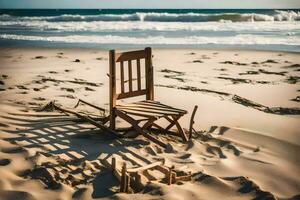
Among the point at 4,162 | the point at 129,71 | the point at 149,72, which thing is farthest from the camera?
the point at 149,72

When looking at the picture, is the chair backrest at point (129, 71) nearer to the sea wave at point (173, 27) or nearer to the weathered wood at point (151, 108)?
the weathered wood at point (151, 108)

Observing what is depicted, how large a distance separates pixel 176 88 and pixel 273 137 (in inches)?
135

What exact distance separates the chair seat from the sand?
456 mm

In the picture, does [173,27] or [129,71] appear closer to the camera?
[129,71]

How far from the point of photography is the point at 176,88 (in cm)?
886

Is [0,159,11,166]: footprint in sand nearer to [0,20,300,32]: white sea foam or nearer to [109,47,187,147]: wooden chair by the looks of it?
[109,47,187,147]: wooden chair

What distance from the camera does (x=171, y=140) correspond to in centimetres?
557

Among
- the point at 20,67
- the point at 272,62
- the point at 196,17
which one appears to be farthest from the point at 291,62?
the point at 196,17

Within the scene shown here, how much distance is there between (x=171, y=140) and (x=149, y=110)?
24.3 inches

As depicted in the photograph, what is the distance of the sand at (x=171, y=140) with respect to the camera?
13.3 feet

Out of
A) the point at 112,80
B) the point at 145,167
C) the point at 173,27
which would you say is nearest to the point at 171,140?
the point at 112,80

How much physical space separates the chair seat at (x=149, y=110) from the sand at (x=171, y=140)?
0.46 m

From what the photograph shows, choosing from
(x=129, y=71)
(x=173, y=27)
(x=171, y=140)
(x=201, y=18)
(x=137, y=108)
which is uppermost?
(x=201, y=18)

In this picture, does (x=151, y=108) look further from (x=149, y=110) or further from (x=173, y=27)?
(x=173, y=27)
